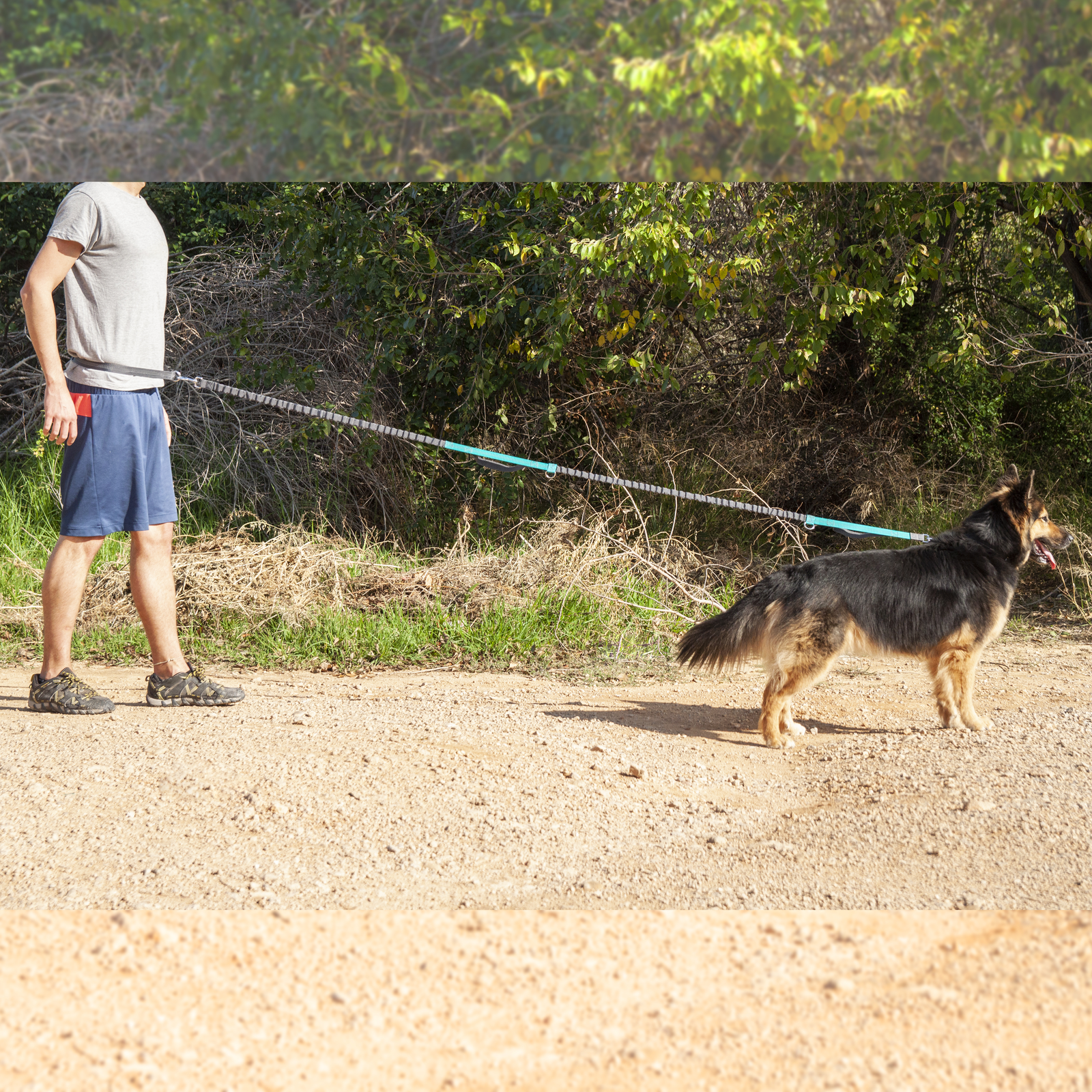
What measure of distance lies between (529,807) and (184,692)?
6.88 feet

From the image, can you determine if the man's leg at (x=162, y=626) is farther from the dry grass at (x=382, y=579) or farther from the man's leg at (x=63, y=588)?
the dry grass at (x=382, y=579)

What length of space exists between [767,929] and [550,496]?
250 inches

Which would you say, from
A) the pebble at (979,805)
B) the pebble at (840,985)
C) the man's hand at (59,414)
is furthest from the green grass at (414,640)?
the pebble at (840,985)

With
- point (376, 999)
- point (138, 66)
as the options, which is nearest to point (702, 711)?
point (376, 999)

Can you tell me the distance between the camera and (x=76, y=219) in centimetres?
452

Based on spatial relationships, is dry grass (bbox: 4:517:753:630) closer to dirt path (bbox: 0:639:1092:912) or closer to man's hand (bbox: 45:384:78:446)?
dirt path (bbox: 0:639:1092:912)

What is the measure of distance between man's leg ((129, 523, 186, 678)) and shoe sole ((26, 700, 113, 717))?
33 cm

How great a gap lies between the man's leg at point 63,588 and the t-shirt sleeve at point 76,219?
1.33 meters

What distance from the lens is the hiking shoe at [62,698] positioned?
4.98 metres

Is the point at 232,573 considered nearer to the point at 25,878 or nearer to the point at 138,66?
the point at 25,878

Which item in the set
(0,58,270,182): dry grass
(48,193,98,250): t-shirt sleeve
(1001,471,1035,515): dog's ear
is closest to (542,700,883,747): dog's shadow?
(1001,471,1035,515): dog's ear

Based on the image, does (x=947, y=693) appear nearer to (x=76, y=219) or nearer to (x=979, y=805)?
(x=979, y=805)

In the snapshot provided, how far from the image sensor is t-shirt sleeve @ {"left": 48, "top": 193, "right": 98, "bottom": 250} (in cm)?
450

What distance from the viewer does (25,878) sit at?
3.37m
